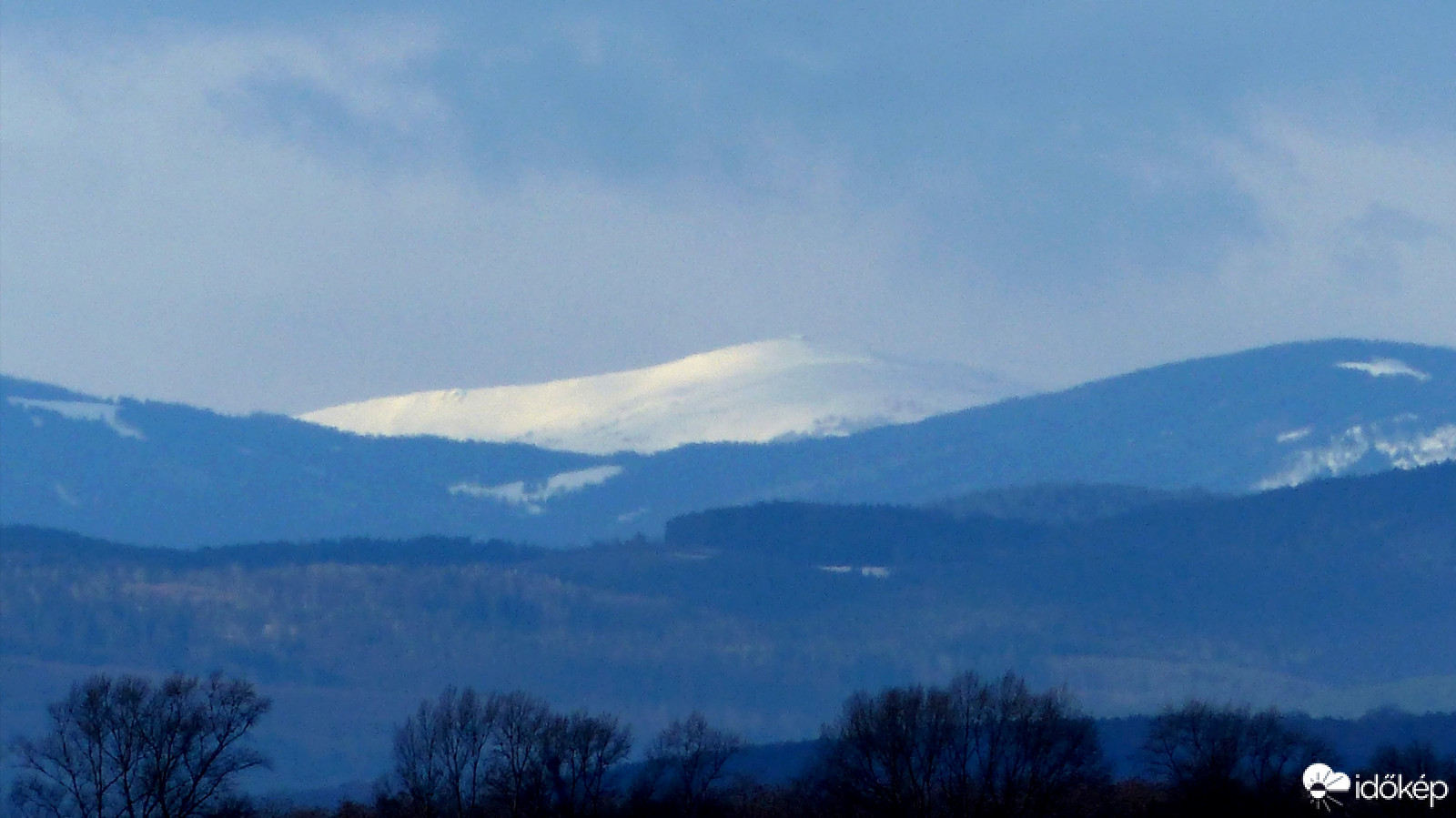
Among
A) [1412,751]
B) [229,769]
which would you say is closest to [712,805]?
[229,769]

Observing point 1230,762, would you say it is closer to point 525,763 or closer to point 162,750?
point 525,763

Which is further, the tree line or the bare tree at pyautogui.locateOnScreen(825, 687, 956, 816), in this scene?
the bare tree at pyautogui.locateOnScreen(825, 687, 956, 816)

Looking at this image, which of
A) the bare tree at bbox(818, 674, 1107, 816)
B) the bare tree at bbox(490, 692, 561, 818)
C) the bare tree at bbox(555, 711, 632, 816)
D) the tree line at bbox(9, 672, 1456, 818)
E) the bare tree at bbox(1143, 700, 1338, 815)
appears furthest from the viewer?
the bare tree at bbox(555, 711, 632, 816)

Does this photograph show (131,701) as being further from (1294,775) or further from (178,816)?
(1294,775)

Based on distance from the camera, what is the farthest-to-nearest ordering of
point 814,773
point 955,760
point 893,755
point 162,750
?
point 814,773, point 955,760, point 893,755, point 162,750

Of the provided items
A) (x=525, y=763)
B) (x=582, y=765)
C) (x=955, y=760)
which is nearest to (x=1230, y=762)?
(x=955, y=760)

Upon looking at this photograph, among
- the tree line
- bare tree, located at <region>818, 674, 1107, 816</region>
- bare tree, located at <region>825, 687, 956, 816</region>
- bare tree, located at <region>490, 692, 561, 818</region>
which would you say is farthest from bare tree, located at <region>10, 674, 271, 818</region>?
bare tree, located at <region>818, 674, 1107, 816</region>

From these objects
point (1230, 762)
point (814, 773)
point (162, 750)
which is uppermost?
point (162, 750)

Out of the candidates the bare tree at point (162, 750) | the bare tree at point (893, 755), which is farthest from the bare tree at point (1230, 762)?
the bare tree at point (162, 750)

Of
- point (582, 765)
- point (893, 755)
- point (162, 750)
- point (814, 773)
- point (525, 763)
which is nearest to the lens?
point (162, 750)

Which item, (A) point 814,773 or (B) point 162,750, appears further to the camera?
(A) point 814,773

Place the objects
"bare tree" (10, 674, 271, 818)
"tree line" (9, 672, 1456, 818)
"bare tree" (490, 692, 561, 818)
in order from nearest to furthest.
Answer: "bare tree" (10, 674, 271, 818) < "tree line" (9, 672, 1456, 818) < "bare tree" (490, 692, 561, 818)

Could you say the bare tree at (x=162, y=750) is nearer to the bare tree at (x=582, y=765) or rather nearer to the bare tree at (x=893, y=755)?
the bare tree at (x=582, y=765)

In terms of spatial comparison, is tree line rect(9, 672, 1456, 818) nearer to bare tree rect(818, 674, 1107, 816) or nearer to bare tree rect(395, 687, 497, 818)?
bare tree rect(818, 674, 1107, 816)
